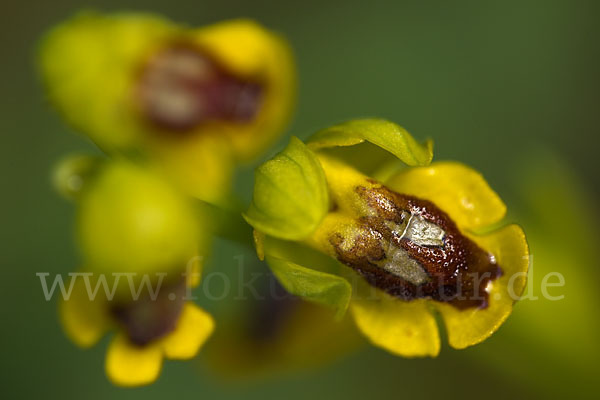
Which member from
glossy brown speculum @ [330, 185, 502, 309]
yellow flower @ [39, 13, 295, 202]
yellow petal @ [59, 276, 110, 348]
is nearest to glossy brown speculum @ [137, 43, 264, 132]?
yellow flower @ [39, 13, 295, 202]

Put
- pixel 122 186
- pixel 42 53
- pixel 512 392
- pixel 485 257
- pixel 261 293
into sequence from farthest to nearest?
pixel 512 392 < pixel 261 293 < pixel 42 53 < pixel 485 257 < pixel 122 186

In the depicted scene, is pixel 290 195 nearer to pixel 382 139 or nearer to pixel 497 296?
pixel 382 139

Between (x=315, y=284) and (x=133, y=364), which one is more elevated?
(x=315, y=284)

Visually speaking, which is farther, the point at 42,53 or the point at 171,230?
the point at 42,53

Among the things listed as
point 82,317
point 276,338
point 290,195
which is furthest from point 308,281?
point 276,338

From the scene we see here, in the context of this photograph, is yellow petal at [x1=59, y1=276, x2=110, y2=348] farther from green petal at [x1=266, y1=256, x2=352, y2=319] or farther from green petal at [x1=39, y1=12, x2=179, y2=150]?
green petal at [x1=266, y1=256, x2=352, y2=319]

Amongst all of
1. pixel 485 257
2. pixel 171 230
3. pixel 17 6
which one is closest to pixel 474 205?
pixel 485 257

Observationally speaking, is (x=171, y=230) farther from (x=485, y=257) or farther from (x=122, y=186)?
(x=485, y=257)

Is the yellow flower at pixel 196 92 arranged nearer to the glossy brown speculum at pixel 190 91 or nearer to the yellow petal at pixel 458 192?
the glossy brown speculum at pixel 190 91
